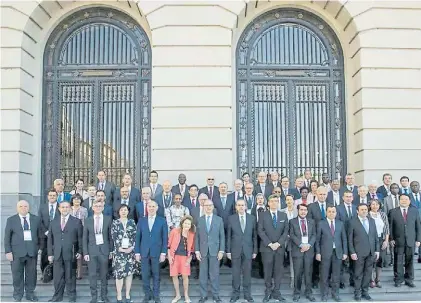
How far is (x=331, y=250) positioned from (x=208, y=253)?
90.2 inches

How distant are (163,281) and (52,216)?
2.54 metres

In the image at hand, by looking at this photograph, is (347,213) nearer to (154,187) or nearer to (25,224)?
(154,187)

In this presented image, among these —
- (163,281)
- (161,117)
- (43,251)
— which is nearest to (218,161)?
(161,117)

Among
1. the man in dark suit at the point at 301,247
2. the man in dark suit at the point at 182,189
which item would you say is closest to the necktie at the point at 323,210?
the man in dark suit at the point at 301,247

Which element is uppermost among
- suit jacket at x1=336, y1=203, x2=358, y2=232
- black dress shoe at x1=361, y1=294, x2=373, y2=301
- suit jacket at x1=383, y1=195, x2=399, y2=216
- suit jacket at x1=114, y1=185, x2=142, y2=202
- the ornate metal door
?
the ornate metal door

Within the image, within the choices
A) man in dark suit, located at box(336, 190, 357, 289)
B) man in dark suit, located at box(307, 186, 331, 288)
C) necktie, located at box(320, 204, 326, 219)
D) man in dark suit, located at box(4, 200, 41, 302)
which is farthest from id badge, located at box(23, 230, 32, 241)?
man in dark suit, located at box(336, 190, 357, 289)

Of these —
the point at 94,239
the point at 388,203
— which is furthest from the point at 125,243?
the point at 388,203

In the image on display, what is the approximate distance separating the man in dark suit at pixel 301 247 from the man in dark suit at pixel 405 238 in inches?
73.5

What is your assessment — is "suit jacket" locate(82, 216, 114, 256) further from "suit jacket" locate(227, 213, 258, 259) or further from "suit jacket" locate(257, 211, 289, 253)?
"suit jacket" locate(257, 211, 289, 253)

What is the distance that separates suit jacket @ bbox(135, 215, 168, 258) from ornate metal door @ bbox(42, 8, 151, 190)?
468cm

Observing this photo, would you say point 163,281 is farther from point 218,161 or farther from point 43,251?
point 218,161

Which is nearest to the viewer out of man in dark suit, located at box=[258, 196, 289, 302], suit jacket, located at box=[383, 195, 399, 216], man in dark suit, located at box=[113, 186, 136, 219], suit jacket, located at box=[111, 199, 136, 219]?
man in dark suit, located at box=[258, 196, 289, 302]

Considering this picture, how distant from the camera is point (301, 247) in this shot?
373 inches

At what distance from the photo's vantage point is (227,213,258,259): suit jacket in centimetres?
956
